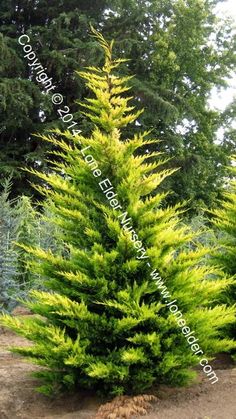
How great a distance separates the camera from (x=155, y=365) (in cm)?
398

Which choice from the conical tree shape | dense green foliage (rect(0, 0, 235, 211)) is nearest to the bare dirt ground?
the conical tree shape

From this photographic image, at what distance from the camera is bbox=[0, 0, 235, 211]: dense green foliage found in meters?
19.5

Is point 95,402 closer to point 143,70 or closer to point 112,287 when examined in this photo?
point 112,287

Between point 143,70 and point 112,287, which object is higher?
point 143,70

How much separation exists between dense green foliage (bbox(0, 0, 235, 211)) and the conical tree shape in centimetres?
1358

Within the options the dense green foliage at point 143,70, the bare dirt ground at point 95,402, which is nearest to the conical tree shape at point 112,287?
the bare dirt ground at point 95,402

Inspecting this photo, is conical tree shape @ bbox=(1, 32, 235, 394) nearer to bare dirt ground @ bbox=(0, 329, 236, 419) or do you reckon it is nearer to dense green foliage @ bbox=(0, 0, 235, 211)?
bare dirt ground @ bbox=(0, 329, 236, 419)

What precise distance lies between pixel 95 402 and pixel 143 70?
72.1 ft

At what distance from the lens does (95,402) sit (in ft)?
13.4

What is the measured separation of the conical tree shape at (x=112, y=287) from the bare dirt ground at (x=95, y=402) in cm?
14

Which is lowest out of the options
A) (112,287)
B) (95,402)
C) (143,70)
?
(95,402)

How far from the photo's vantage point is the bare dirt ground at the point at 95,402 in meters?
3.74

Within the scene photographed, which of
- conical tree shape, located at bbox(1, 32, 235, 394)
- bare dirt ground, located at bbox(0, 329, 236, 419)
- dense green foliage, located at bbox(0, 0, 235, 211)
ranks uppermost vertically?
dense green foliage, located at bbox(0, 0, 235, 211)

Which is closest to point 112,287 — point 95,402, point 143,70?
point 95,402
